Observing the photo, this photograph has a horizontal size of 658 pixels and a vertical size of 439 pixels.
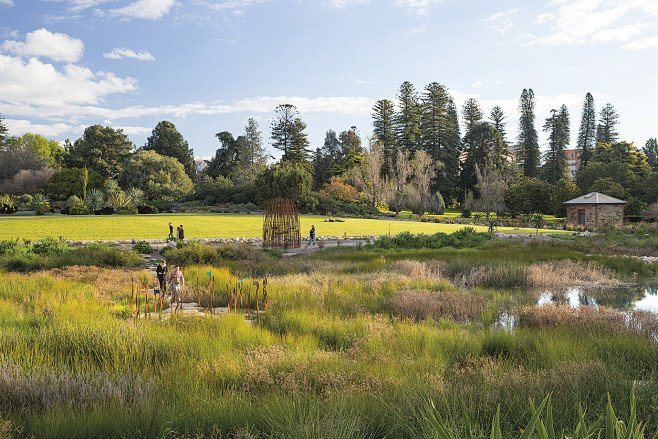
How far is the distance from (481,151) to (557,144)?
47.3ft

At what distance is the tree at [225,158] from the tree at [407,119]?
24.6m

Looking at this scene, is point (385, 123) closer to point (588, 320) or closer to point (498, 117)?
point (498, 117)

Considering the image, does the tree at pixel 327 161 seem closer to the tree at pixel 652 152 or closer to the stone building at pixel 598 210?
the stone building at pixel 598 210

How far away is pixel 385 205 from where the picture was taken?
56.9 m

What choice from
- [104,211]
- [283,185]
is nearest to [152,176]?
[104,211]

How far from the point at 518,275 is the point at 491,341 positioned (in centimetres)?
648

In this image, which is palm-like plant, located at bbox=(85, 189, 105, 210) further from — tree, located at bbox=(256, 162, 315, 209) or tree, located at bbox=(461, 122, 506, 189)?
tree, located at bbox=(461, 122, 506, 189)

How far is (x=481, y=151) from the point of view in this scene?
5644cm

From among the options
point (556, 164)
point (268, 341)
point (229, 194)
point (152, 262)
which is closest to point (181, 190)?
point (229, 194)

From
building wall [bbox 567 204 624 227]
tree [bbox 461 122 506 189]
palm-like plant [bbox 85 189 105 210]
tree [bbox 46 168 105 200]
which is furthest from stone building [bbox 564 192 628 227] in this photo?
tree [bbox 46 168 105 200]

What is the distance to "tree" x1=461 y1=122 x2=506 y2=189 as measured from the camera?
5612 cm

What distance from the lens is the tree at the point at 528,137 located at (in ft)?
204

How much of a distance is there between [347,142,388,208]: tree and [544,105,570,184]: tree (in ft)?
87.6

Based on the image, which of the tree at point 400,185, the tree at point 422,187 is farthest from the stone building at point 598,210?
the tree at point 400,185
